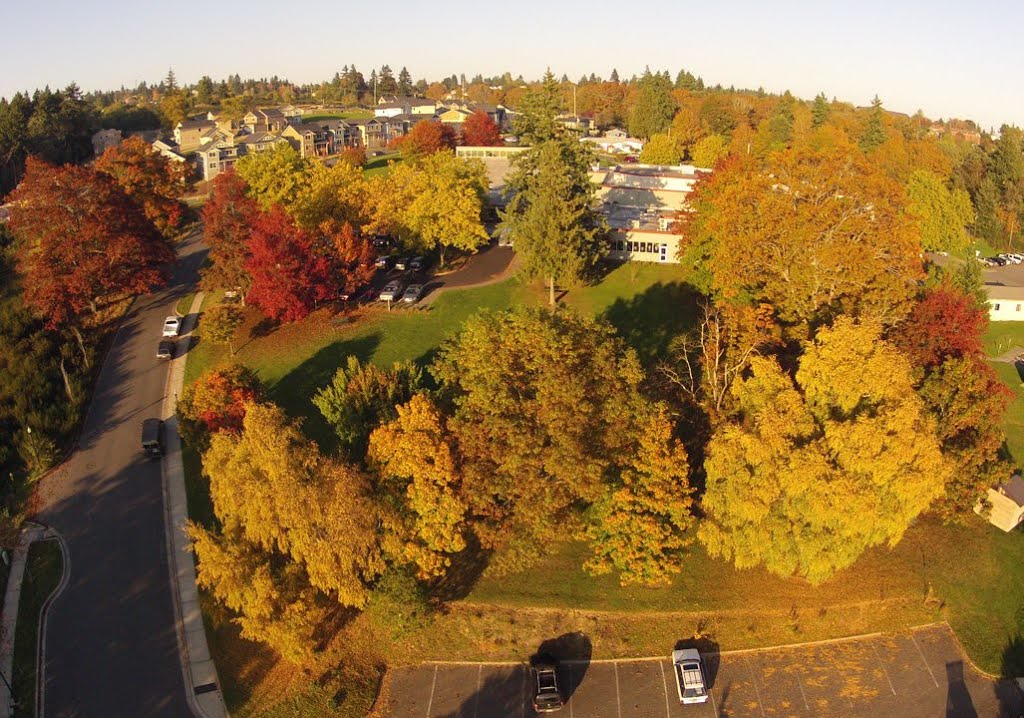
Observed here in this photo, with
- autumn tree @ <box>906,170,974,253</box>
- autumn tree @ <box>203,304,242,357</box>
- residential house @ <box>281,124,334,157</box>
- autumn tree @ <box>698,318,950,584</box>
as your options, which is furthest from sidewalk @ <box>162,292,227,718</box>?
residential house @ <box>281,124,334,157</box>

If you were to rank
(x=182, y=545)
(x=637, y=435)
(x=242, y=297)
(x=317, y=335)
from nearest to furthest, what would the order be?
(x=637, y=435) < (x=182, y=545) < (x=317, y=335) < (x=242, y=297)

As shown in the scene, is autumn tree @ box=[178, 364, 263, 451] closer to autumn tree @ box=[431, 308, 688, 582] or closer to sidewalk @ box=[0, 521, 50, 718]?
sidewalk @ box=[0, 521, 50, 718]

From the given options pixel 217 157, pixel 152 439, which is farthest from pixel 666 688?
pixel 217 157

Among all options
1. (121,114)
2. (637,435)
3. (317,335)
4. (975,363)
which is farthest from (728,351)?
(121,114)

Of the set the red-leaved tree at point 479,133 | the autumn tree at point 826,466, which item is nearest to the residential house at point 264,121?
the red-leaved tree at point 479,133

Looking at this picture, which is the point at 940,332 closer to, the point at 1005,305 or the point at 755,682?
the point at 755,682

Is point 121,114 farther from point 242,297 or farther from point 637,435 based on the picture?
point 637,435

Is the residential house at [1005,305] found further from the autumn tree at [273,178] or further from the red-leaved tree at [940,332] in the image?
the autumn tree at [273,178]
